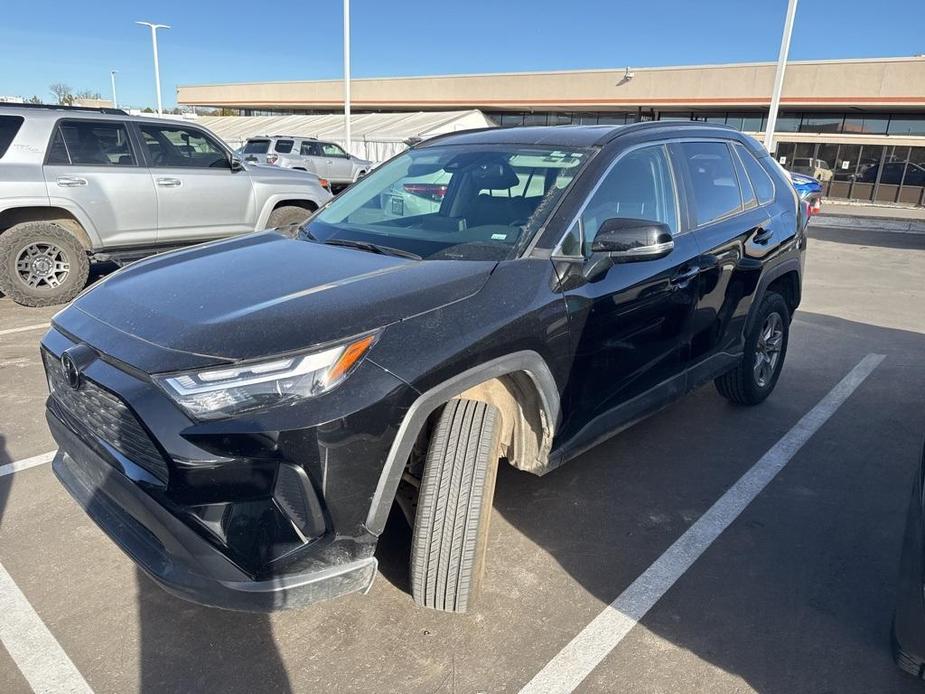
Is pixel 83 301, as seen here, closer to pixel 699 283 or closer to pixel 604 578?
pixel 604 578

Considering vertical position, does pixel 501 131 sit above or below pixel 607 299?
above

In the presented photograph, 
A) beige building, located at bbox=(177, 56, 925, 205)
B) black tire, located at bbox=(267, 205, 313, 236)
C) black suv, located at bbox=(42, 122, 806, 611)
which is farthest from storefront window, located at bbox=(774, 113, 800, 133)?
black suv, located at bbox=(42, 122, 806, 611)

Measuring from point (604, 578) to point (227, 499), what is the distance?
5.41 feet

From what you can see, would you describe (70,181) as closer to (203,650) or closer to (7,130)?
(7,130)

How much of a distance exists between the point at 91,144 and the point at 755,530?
7.10 meters

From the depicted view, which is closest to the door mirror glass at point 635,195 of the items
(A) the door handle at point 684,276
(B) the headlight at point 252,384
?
(A) the door handle at point 684,276

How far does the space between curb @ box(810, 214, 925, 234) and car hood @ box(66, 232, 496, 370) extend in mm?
18996

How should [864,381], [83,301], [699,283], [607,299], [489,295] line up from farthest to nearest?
[864,381]
[699,283]
[607,299]
[83,301]
[489,295]

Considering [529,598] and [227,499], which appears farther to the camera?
[529,598]

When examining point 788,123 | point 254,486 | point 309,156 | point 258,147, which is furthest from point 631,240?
point 788,123

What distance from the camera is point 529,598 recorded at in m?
2.70

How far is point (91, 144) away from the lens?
273 inches

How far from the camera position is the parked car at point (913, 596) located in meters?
1.92

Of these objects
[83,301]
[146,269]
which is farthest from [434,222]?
[83,301]
